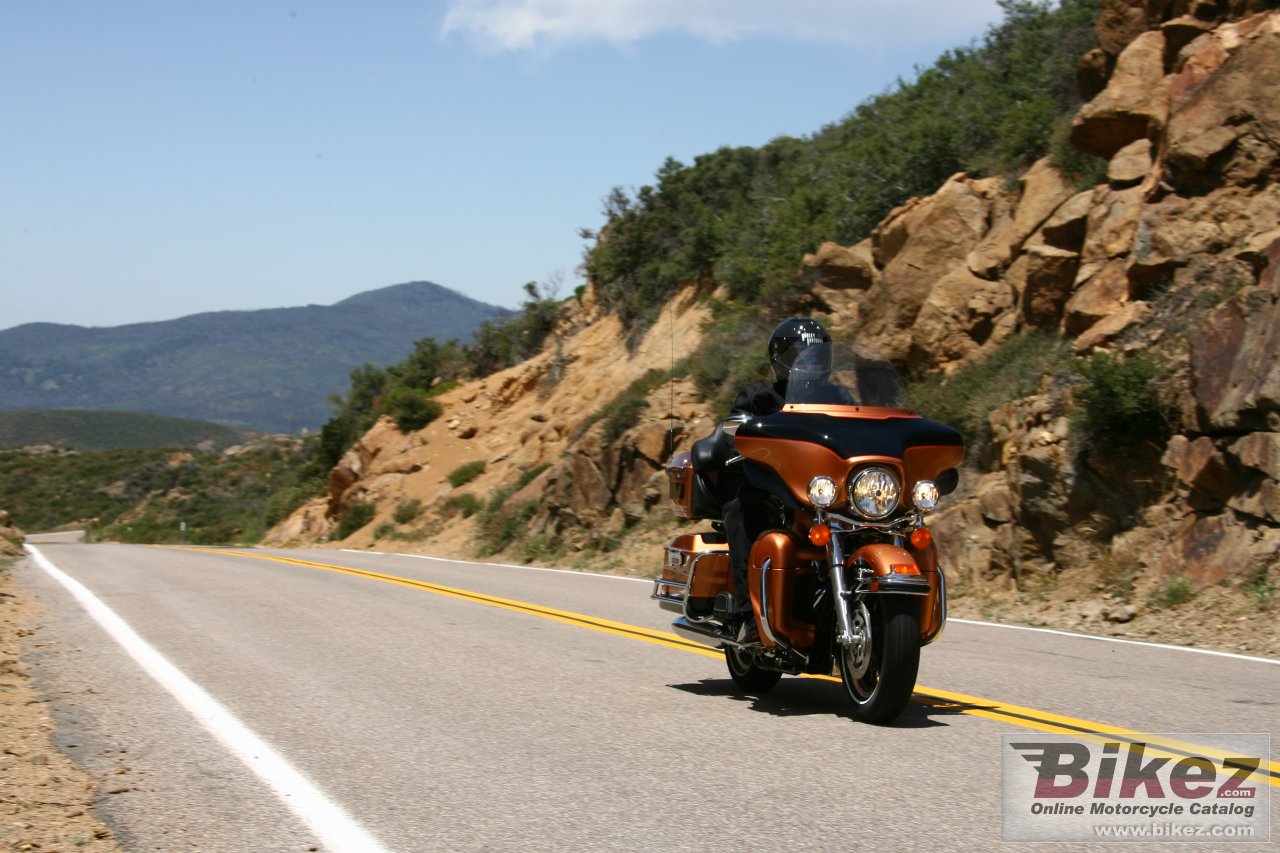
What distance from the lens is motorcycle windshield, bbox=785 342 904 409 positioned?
7977mm

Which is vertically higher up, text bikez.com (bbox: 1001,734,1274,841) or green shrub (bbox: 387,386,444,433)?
green shrub (bbox: 387,386,444,433)

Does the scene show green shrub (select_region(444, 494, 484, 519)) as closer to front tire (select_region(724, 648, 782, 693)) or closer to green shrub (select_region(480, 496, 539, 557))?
green shrub (select_region(480, 496, 539, 557))

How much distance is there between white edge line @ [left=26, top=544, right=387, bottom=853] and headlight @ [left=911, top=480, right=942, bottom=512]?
3.46 meters

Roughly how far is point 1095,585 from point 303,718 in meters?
9.40

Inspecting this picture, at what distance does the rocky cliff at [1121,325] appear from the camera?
13266mm

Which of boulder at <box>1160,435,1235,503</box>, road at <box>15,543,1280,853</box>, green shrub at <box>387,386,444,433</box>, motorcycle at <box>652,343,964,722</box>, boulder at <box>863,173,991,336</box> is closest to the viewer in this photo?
road at <box>15,543,1280,853</box>

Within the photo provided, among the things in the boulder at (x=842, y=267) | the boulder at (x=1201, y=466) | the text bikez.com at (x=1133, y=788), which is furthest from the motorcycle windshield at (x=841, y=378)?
the boulder at (x=842, y=267)

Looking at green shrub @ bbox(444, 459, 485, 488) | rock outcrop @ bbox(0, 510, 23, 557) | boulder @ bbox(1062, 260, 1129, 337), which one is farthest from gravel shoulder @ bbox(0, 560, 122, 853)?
green shrub @ bbox(444, 459, 485, 488)

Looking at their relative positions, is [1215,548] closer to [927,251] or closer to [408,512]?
[927,251]

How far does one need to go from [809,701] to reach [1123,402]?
7.97 meters

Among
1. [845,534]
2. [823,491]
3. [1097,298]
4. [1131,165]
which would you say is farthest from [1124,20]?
[823,491]

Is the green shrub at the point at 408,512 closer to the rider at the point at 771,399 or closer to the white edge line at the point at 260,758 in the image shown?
the white edge line at the point at 260,758

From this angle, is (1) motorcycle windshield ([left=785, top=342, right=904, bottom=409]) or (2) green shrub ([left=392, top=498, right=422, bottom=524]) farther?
(2) green shrub ([left=392, top=498, right=422, bottom=524])

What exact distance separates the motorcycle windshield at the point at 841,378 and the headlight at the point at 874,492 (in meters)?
0.77
